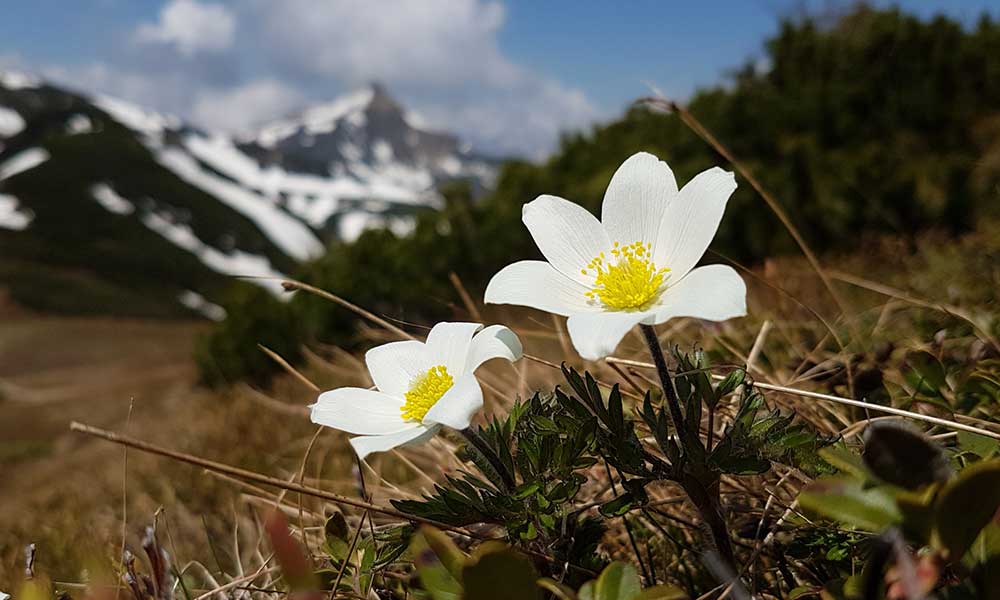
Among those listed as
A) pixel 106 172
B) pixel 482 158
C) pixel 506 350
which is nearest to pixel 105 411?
A: pixel 506 350

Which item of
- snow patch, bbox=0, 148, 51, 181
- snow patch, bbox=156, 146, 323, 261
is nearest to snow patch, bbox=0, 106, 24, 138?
snow patch, bbox=0, 148, 51, 181

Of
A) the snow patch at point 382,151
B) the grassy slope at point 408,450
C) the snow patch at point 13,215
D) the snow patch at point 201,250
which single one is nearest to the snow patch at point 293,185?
the snow patch at point 382,151

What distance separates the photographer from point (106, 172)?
61562 millimetres

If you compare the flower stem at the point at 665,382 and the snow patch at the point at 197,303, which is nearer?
the flower stem at the point at 665,382

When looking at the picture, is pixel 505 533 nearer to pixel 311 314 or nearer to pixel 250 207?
pixel 311 314

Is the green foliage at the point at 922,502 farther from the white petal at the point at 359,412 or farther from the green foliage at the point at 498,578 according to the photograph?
the white petal at the point at 359,412

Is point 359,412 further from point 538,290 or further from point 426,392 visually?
point 538,290

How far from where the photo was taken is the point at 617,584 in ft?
2.14

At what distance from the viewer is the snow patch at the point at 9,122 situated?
6994cm

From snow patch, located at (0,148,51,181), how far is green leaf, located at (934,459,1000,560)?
7193 cm

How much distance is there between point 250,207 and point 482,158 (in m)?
118

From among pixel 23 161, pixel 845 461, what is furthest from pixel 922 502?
pixel 23 161

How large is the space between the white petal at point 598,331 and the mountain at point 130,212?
7639 millimetres

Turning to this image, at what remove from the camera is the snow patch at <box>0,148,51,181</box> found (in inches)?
2383
